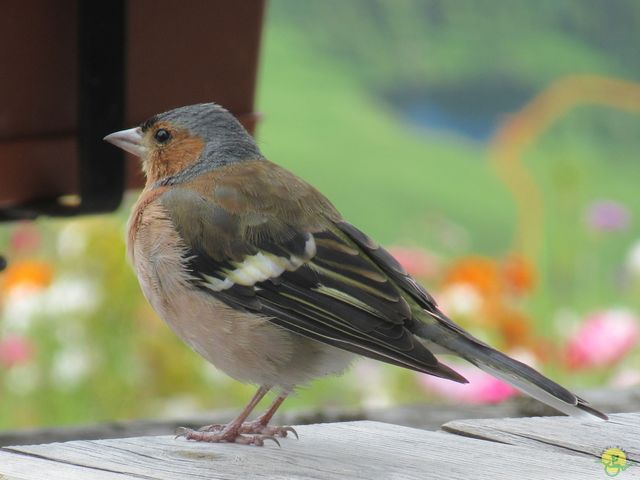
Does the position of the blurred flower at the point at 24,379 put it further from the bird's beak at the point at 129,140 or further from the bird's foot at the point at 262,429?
the bird's foot at the point at 262,429

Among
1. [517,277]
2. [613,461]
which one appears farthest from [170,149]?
[517,277]

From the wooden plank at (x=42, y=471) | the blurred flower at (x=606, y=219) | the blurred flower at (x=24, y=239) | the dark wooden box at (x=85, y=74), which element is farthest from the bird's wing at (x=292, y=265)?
the blurred flower at (x=24, y=239)

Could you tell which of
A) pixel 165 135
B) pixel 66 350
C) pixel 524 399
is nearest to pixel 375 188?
pixel 66 350

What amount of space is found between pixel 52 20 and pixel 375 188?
506 cm

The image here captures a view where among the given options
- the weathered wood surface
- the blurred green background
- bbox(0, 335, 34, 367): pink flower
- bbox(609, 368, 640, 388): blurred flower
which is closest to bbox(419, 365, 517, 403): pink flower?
the weathered wood surface

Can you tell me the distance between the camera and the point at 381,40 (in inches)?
320

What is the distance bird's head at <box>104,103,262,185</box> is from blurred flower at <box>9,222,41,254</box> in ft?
8.15

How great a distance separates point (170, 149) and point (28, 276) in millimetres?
1925

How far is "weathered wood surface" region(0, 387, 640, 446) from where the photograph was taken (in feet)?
11.2

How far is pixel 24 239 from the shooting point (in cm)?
546

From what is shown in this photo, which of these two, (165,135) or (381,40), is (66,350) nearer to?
(165,135)

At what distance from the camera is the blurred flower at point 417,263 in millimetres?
5000

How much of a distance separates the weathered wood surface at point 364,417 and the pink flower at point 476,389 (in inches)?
4.6

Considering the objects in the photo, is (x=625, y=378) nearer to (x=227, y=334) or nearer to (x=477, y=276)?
(x=477, y=276)
